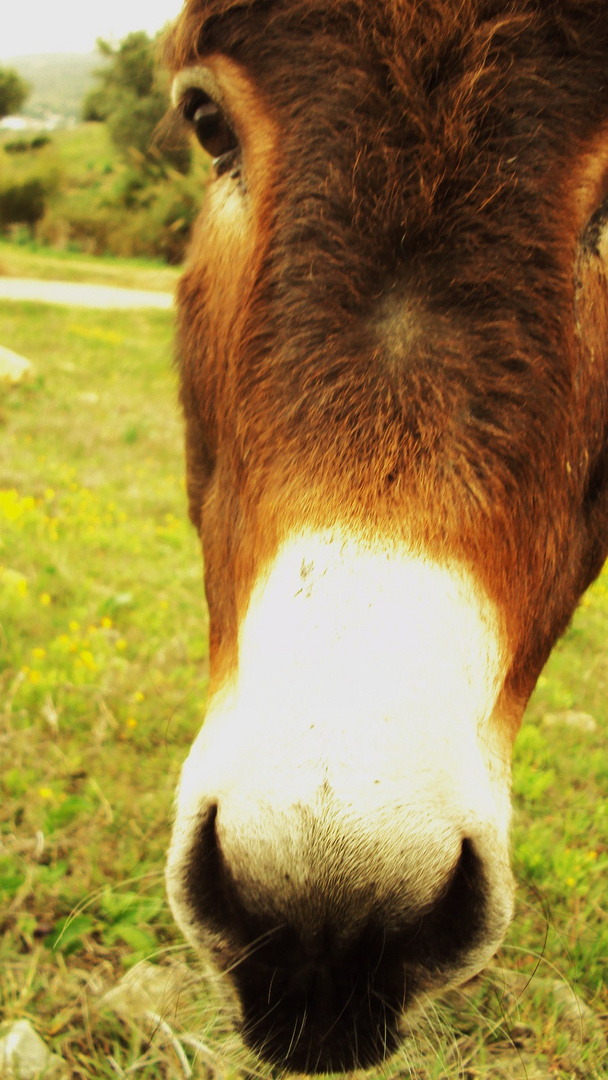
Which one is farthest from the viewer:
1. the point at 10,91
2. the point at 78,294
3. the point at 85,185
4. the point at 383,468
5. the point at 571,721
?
the point at 10,91

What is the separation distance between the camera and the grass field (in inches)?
71.8

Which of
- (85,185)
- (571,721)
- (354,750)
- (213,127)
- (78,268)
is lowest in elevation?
(571,721)

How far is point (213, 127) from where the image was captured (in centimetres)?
175

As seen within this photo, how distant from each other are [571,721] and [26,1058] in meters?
2.85

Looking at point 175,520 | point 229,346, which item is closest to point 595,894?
point 229,346

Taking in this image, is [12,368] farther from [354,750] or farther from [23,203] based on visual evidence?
[23,203]

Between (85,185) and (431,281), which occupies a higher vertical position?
(85,185)

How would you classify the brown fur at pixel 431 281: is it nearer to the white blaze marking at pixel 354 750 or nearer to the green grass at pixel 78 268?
the white blaze marking at pixel 354 750

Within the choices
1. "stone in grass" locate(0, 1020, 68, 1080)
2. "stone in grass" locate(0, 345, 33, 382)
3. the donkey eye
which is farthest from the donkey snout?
"stone in grass" locate(0, 345, 33, 382)

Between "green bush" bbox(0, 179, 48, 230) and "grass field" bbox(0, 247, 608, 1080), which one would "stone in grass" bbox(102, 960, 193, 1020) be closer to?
"grass field" bbox(0, 247, 608, 1080)

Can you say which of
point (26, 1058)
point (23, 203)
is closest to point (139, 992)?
point (26, 1058)

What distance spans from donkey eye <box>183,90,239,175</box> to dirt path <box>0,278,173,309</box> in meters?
12.5

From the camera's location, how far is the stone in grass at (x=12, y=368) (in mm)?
7375

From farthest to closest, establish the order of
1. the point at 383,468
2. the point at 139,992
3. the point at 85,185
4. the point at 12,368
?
the point at 85,185
the point at 12,368
the point at 139,992
the point at 383,468
